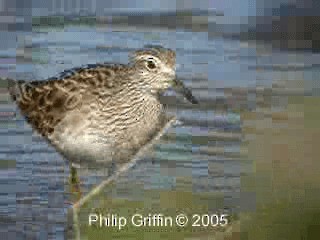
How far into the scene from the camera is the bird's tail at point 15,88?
1.96 meters

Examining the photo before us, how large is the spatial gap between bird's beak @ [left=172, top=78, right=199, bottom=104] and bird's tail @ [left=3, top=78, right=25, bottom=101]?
1.24 feet

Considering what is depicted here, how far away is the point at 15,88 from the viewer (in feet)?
6.44

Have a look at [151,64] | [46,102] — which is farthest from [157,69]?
[46,102]

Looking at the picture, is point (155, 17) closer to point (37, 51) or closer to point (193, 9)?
point (193, 9)

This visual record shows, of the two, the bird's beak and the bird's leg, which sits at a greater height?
the bird's beak

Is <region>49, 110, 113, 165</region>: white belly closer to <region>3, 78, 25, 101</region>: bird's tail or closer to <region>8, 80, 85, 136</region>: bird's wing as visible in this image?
<region>8, 80, 85, 136</region>: bird's wing

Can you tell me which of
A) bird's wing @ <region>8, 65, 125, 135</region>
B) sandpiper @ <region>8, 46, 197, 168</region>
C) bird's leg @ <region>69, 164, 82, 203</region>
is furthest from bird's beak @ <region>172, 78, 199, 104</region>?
bird's leg @ <region>69, 164, 82, 203</region>

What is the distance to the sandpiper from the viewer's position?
75.8 inches

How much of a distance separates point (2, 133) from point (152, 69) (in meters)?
0.41

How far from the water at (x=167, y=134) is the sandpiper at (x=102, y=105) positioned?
1.1 inches

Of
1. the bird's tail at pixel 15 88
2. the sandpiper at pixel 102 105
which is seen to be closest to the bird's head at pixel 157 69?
the sandpiper at pixel 102 105

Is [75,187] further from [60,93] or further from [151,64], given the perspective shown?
[151,64]

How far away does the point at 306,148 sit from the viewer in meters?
2.00

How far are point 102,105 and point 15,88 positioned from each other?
22 cm
